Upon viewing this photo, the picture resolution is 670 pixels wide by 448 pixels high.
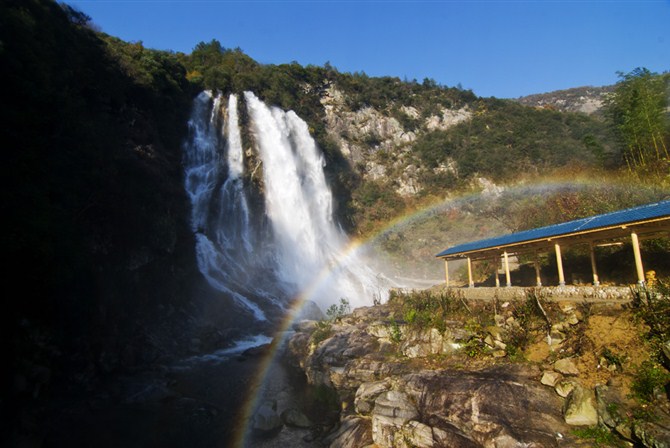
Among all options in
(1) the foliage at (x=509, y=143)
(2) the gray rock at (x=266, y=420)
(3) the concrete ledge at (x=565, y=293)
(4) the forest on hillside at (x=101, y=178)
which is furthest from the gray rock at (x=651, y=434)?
(1) the foliage at (x=509, y=143)

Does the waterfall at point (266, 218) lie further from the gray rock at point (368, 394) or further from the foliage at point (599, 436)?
the foliage at point (599, 436)

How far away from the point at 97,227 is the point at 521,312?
21808mm

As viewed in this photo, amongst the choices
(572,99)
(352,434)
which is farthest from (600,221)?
(572,99)

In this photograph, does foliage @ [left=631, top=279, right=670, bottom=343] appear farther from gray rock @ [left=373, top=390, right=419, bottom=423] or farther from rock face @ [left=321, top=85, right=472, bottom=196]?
rock face @ [left=321, top=85, right=472, bottom=196]

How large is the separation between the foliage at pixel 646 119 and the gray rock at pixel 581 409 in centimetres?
2204

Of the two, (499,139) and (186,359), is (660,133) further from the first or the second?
(499,139)

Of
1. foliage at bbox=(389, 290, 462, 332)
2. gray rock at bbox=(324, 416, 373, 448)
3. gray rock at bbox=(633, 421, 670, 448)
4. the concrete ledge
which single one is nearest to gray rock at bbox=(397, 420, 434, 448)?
gray rock at bbox=(324, 416, 373, 448)

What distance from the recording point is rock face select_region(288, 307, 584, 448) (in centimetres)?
907

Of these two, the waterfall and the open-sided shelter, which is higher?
the waterfall

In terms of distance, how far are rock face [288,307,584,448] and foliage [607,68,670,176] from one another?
72.4 feet

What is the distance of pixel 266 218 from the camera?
4534 cm

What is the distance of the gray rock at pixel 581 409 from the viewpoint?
343 inches

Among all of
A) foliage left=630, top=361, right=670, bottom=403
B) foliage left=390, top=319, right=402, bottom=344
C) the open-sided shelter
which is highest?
the open-sided shelter

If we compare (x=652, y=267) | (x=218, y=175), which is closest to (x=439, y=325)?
(x=652, y=267)
